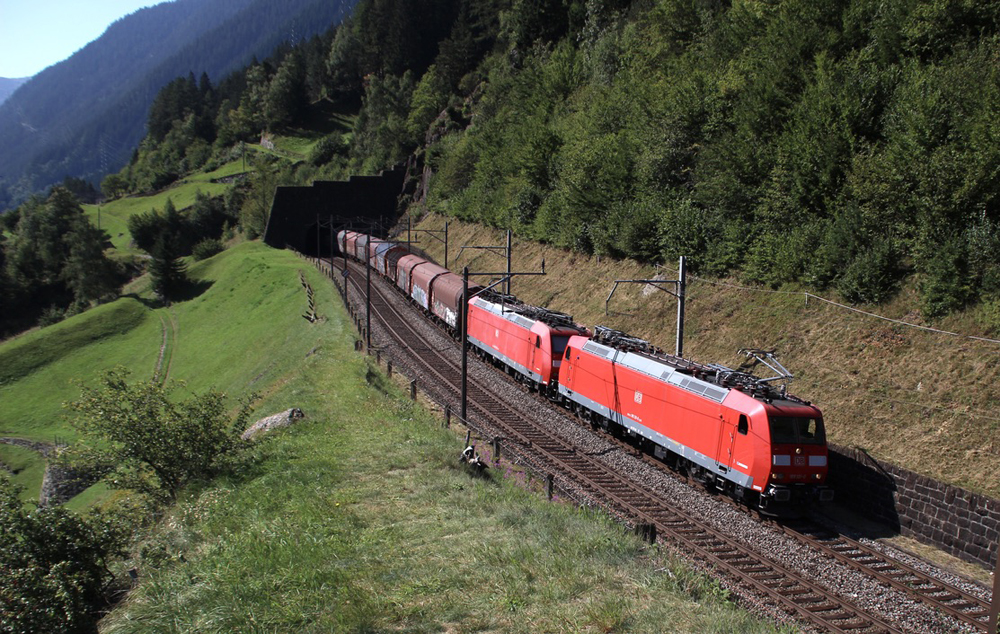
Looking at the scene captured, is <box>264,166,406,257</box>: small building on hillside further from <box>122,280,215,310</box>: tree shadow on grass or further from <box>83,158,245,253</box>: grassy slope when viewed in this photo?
<box>83,158,245,253</box>: grassy slope

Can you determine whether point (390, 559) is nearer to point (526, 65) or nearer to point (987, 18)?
point (987, 18)

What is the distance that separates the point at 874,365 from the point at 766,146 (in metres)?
13.1

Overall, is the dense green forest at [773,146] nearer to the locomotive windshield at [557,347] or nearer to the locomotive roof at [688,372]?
the locomotive roof at [688,372]

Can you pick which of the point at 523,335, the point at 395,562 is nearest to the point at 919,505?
the point at 395,562

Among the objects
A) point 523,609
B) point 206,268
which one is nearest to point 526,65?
point 206,268

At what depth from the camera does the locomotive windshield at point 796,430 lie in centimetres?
1586

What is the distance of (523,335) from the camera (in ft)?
94.2

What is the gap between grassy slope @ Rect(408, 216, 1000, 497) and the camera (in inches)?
667

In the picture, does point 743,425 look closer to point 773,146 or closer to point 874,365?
point 874,365

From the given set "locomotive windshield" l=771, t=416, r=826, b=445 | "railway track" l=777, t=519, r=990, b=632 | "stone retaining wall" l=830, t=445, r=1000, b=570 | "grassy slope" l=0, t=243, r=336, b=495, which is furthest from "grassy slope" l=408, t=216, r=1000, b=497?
"grassy slope" l=0, t=243, r=336, b=495

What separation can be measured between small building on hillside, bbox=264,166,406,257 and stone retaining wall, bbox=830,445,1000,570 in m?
71.7

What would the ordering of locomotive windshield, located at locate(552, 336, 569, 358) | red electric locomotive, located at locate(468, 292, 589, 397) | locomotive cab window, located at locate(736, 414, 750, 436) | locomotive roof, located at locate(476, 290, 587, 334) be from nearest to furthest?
locomotive cab window, located at locate(736, 414, 750, 436) < locomotive windshield, located at locate(552, 336, 569, 358) < red electric locomotive, located at locate(468, 292, 589, 397) < locomotive roof, located at locate(476, 290, 587, 334)

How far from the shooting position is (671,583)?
10.3 m

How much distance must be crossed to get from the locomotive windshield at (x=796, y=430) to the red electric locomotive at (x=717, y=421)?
25 mm
